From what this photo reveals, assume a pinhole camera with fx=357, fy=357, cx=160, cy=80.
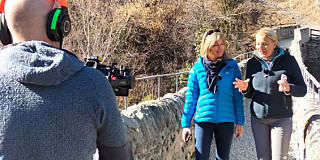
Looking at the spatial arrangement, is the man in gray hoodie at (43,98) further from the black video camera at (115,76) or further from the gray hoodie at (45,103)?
the black video camera at (115,76)

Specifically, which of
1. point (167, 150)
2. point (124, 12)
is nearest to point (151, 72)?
point (124, 12)

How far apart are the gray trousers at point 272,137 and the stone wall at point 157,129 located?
3.38ft

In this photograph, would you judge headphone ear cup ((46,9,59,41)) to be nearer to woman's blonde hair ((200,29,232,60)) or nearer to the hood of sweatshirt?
the hood of sweatshirt

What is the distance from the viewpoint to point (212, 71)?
3268mm

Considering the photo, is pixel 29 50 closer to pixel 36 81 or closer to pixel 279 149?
pixel 36 81

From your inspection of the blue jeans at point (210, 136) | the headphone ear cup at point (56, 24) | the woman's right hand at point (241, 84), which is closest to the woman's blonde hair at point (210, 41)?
the woman's right hand at point (241, 84)

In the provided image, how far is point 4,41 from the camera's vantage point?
51.7 inches

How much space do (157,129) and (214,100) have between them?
0.86m

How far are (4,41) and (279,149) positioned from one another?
8.72ft

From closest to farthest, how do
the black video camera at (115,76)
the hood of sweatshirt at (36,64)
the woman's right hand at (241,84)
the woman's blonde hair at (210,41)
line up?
the hood of sweatshirt at (36,64), the black video camera at (115,76), the woman's right hand at (241,84), the woman's blonde hair at (210,41)

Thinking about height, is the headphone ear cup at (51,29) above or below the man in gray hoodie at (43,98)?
above

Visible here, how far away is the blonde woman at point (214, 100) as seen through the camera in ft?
10.6

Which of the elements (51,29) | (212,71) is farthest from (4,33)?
(212,71)

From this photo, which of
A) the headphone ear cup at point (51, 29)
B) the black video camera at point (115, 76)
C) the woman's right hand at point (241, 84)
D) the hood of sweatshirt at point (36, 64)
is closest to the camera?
the hood of sweatshirt at point (36, 64)
